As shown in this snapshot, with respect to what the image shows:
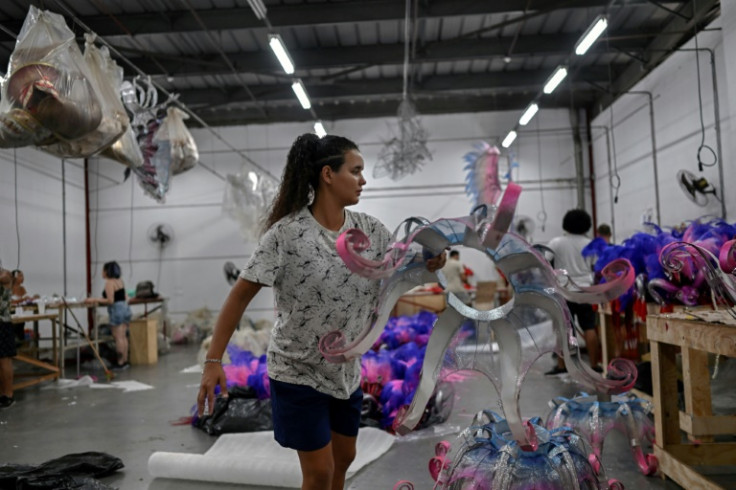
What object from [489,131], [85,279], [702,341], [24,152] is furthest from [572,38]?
[85,279]

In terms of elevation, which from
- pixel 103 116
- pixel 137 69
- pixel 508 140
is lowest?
pixel 103 116

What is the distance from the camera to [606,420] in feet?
8.29

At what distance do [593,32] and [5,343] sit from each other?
257 inches

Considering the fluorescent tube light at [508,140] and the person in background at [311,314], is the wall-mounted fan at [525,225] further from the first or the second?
the person in background at [311,314]

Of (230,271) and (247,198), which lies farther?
(230,271)

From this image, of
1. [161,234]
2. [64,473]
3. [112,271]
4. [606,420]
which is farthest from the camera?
[161,234]

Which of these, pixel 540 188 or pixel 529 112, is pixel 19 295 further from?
pixel 540 188

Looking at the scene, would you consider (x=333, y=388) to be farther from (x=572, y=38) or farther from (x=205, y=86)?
(x=205, y=86)

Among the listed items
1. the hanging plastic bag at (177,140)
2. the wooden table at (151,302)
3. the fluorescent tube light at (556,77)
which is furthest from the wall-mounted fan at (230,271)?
the fluorescent tube light at (556,77)

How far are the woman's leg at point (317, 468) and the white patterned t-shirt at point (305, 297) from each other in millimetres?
161

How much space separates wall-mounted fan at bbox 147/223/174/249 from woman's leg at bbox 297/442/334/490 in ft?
37.3

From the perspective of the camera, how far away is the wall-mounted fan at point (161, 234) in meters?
12.0

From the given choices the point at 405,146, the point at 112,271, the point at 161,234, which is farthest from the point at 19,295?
the point at 405,146

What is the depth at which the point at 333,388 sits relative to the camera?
1.55m
